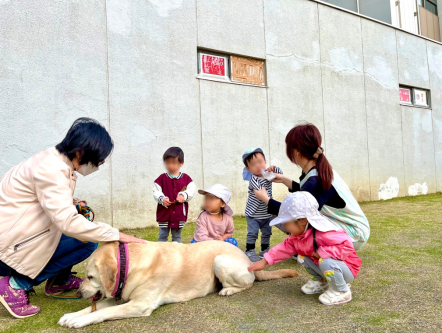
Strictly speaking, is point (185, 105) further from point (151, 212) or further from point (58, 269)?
point (58, 269)

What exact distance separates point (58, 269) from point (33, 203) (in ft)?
2.09

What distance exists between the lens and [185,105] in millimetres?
7039

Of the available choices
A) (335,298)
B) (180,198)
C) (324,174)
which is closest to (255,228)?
(180,198)

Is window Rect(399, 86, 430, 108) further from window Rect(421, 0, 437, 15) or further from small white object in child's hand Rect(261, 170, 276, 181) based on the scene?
small white object in child's hand Rect(261, 170, 276, 181)

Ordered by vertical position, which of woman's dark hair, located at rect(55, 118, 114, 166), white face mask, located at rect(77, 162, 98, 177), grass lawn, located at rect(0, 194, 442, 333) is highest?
woman's dark hair, located at rect(55, 118, 114, 166)

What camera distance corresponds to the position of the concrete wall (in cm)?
563

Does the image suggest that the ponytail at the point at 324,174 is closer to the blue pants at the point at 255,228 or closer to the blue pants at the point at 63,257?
the blue pants at the point at 255,228

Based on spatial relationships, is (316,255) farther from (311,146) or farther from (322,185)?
(311,146)

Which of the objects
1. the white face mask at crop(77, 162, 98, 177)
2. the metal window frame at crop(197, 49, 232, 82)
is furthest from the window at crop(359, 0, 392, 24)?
the white face mask at crop(77, 162, 98, 177)

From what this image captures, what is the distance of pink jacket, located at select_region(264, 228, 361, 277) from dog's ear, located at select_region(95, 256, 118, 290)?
42.5 inches

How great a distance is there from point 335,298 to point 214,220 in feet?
5.67

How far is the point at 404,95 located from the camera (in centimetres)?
1157

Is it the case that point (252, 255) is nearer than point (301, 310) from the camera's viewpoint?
No

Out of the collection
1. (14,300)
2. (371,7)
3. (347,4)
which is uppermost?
(371,7)
